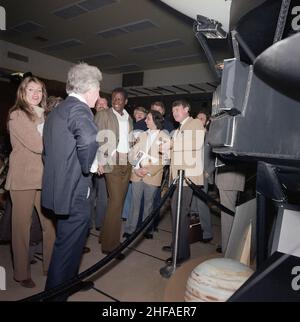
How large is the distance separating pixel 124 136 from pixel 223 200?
124 centimetres

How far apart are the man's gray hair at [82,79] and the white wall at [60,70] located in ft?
30.2

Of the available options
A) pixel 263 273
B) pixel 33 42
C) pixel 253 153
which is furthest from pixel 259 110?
pixel 33 42

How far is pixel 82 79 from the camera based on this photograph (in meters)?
1.99

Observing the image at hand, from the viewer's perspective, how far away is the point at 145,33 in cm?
820

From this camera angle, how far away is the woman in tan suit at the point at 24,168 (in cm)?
228

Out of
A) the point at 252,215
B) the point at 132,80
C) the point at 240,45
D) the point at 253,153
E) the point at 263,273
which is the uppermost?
the point at 132,80

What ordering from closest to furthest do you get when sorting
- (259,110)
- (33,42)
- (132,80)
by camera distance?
1. (259,110)
2. (33,42)
3. (132,80)

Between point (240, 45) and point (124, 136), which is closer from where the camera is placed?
point (240, 45)

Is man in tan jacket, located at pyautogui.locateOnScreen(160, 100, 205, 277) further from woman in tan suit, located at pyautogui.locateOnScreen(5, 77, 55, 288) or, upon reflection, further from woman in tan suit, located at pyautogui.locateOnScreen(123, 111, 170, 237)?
woman in tan suit, located at pyautogui.locateOnScreen(5, 77, 55, 288)

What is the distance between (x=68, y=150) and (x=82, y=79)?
1.59 ft

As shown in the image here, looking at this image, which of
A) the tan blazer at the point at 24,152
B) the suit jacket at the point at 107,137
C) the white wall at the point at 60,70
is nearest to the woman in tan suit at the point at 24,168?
the tan blazer at the point at 24,152

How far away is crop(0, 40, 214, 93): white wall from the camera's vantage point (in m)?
10.2

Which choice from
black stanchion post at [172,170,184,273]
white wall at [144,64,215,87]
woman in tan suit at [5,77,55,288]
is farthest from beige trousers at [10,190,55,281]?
white wall at [144,64,215,87]

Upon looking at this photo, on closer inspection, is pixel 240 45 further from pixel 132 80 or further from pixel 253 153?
pixel 132 80
